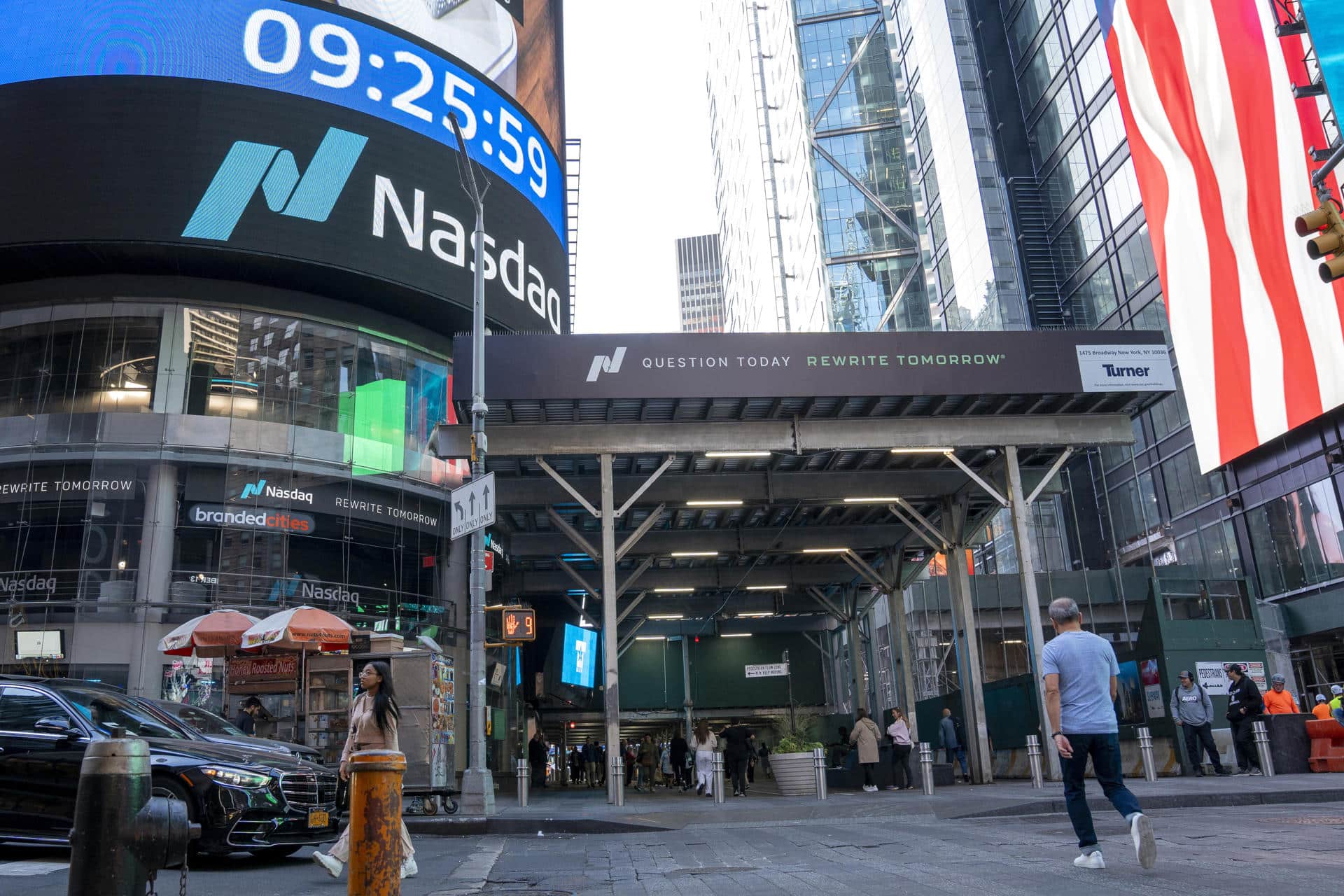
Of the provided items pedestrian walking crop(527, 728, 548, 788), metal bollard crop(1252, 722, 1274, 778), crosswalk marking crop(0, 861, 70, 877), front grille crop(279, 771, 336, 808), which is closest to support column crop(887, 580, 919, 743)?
metal bollard crop(1252, 722, 1274, 778)

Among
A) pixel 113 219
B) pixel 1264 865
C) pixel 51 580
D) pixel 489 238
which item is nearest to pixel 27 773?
pixel 1264 865

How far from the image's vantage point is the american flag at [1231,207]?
29.8 metres

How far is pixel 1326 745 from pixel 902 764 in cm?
799

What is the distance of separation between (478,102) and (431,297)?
7670 mm

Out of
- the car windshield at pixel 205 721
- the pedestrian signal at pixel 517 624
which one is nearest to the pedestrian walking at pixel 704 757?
the pedestrian signal at pixel 517 624

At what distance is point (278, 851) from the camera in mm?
9875

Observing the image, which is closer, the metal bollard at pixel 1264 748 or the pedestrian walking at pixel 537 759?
the metal bollard at pixel 1264 748

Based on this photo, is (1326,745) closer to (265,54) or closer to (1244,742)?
(1244,742)

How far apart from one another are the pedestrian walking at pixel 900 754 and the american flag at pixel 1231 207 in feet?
58.6

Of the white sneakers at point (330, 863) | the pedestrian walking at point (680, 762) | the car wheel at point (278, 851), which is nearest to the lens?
the white sneakers at point (330, 863)

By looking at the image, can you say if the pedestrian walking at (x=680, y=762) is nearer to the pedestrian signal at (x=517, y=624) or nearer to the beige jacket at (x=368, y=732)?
the pedestrian signal at (x=517, y=624)

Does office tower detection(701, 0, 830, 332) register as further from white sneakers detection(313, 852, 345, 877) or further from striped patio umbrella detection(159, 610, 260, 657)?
white sneakers detection(313, 852, 345, 877)

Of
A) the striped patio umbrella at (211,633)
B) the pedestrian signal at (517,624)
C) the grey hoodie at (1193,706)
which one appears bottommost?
the grey hoodie at (1193,706)

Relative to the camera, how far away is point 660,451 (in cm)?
2005
